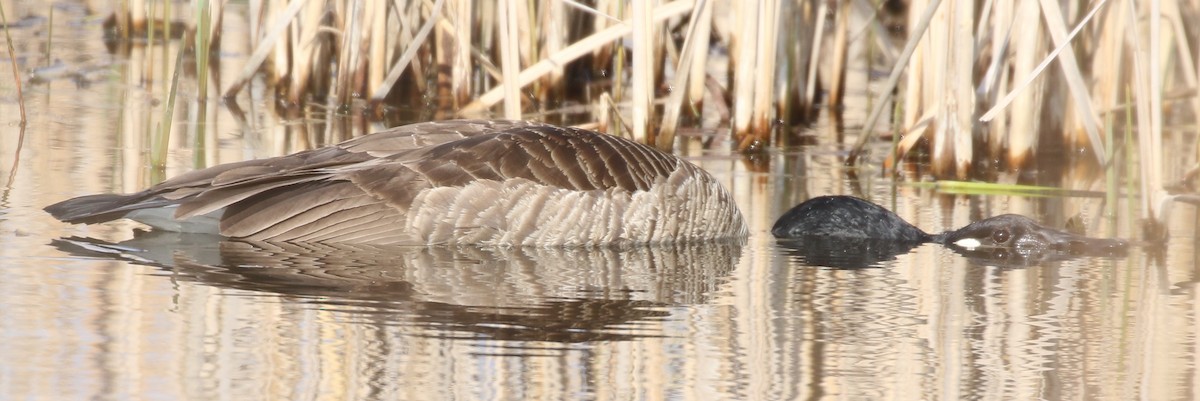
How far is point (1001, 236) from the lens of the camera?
867 centimetres

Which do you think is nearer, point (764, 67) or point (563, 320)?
point (563, 320)

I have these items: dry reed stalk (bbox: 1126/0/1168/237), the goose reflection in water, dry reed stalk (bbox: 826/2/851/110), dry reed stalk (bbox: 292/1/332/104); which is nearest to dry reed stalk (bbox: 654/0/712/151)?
the goose reflection in water

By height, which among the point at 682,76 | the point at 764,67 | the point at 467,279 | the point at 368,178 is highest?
the point at 764,67

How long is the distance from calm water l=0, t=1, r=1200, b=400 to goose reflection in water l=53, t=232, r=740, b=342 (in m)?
0.02

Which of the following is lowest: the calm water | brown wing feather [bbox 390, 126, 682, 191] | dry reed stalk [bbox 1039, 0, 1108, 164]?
the calm water

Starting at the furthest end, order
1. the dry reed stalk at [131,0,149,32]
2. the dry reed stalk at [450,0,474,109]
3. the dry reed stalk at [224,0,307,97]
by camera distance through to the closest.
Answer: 1. the dry reed stalk at [131,0,149,32]
2. the dry reed stalk at [224,0,307,97]
3. the dry reed stalk at [450,0,474,109]

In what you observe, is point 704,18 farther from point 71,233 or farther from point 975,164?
point 71,233

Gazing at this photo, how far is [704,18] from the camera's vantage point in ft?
35.1

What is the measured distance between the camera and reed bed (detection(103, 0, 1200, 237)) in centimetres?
1021

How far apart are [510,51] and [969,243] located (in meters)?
2.97

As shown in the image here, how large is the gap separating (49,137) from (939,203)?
5.85 meters

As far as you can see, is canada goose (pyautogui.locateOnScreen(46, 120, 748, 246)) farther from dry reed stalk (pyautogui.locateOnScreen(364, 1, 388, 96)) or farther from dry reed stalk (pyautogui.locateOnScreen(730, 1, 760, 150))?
dry reed stalk (pyautogui.locateOnScreen(364, 1, 388, 96))

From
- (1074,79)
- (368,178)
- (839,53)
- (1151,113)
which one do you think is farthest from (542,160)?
(839,53)

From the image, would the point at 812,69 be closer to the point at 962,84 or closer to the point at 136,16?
the point at 962,84
